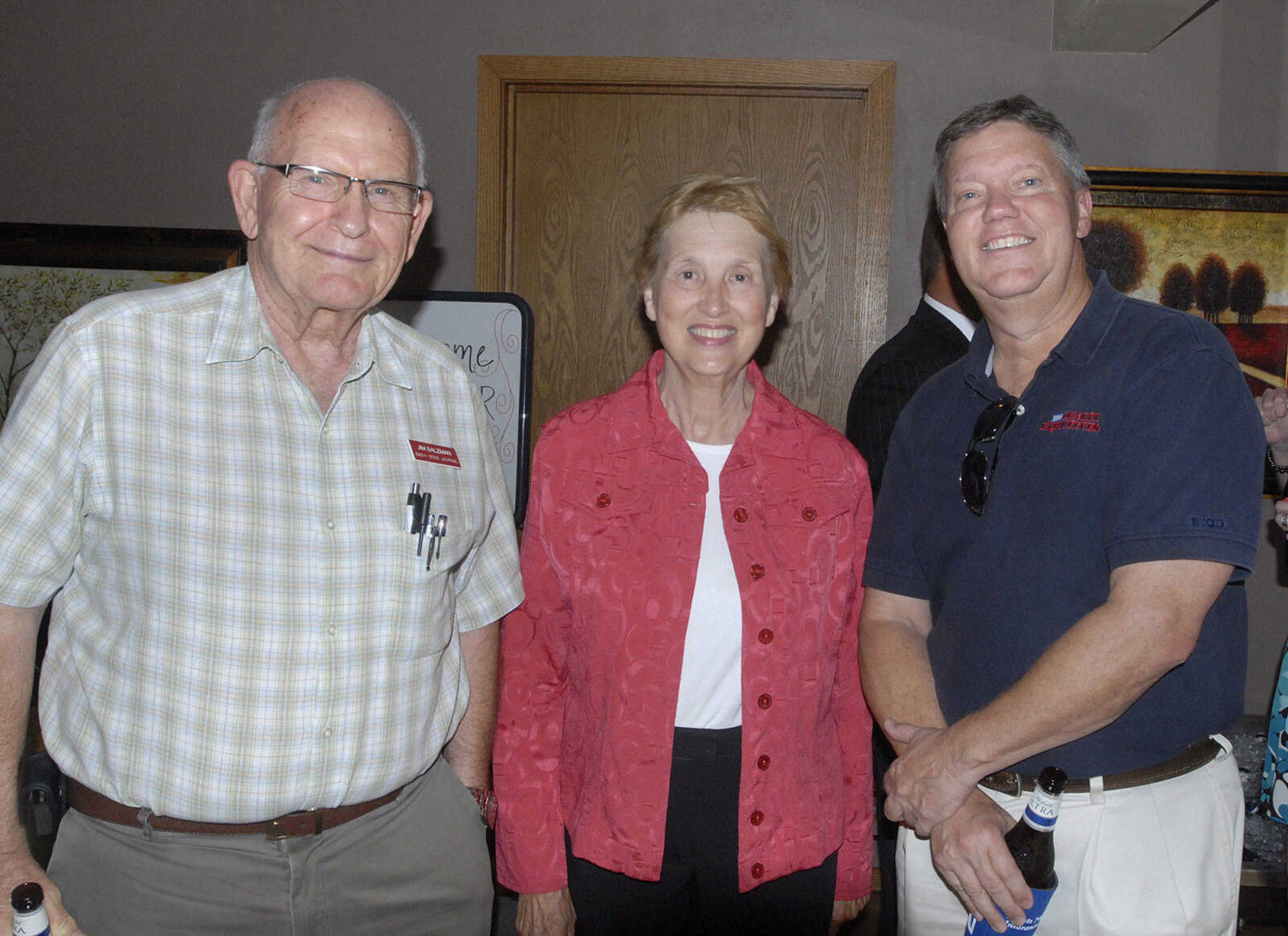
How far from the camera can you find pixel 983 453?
155 centimetres

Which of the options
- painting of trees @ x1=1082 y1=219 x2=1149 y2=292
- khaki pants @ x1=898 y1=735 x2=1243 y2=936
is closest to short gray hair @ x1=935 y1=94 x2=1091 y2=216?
khaki pants @ x1=898 y1=735 x2=1243 y2=936

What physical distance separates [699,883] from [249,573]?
948 millimetres

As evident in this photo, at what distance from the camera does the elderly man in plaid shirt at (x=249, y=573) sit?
4.44 feet

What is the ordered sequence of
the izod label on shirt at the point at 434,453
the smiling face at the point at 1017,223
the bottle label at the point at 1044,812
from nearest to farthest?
the bottle label at the point at 1044,812
the smiling face at the point at 1017,223
the izod label on shirt at the point at 434,453

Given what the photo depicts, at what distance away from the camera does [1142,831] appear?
1374 mm

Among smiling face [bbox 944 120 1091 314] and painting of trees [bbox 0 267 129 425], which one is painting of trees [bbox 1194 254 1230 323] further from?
painting of trees [bbox 0 267 129 425]

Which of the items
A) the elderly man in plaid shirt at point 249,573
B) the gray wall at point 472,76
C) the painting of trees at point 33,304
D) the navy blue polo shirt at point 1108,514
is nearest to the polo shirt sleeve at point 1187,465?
the navy blue polo shirt at point 1108,514

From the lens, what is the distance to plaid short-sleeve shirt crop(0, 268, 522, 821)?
1343 mm

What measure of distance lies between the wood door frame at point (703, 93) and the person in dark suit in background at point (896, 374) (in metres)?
0.97

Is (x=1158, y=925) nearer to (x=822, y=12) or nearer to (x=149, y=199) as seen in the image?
(x=822, y=12)

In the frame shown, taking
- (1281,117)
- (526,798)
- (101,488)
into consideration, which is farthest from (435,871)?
(1281,117)

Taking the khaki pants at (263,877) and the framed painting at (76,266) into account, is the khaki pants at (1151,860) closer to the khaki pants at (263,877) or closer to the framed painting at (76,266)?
the khaki pants at (263,877)

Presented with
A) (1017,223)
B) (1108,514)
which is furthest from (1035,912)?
(1017,223)

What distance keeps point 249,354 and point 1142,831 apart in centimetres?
151
